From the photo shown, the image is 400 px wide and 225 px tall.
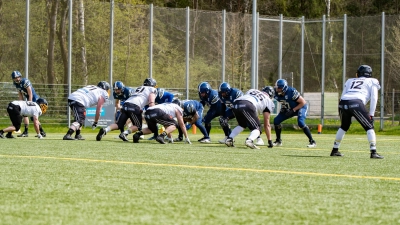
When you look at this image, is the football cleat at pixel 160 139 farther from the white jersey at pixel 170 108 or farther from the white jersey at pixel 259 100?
the white jersey at pixel 259 100

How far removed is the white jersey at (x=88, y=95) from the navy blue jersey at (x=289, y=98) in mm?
5033

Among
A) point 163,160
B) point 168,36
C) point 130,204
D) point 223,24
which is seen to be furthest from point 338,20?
point 130,204

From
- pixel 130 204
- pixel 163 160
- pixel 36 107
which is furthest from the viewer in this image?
pixel 36 107

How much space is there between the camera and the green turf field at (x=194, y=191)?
5.85 m

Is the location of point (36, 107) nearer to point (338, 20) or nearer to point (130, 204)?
point (130, 204)

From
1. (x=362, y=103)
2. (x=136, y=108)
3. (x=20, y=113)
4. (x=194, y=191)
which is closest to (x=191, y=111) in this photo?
(x=136, y=108)

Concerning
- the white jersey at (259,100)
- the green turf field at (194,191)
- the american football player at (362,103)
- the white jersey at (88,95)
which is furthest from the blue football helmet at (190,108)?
the green turf field at (194,191)

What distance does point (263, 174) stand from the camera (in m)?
9.52

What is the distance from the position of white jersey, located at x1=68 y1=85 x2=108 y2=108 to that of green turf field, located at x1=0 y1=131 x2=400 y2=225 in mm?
8631

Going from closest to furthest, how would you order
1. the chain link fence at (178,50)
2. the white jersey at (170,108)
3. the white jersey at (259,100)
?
the white jersey at (259,100), the white jersey at (170,108), the chain link fence at (178,50)

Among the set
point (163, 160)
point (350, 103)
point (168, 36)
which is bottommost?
point (163, 160)

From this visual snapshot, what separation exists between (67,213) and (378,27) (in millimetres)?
31615

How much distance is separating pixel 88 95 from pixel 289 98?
18.5 feet

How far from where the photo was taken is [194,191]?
24.7 feet
